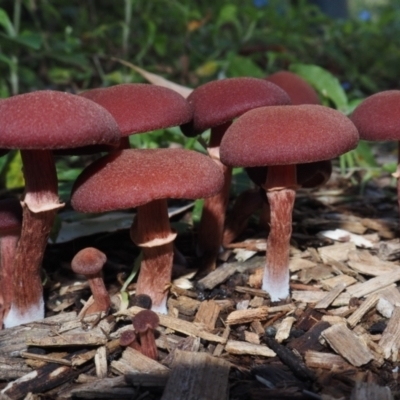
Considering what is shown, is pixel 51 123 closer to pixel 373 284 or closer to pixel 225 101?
pixel 225 101

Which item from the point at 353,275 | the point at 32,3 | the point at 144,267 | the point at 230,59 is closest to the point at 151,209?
the point at 144,267

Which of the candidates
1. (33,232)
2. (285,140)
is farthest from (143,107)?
(33,232)

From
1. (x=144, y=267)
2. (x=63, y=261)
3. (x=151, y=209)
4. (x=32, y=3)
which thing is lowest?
(x=63, y=261)

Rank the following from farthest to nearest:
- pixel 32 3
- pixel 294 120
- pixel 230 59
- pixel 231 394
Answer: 1. pixel 32 3
2. pixel 230 59
3. pixel 294 120
4. pixel 231 394

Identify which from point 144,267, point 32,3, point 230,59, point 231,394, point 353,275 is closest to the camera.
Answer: point 231,394

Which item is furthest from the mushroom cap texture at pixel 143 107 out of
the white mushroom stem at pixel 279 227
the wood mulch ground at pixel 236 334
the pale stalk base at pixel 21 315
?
the pale stalk base at pixel 21 315

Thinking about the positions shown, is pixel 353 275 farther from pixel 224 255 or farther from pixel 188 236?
pixel 188 236
